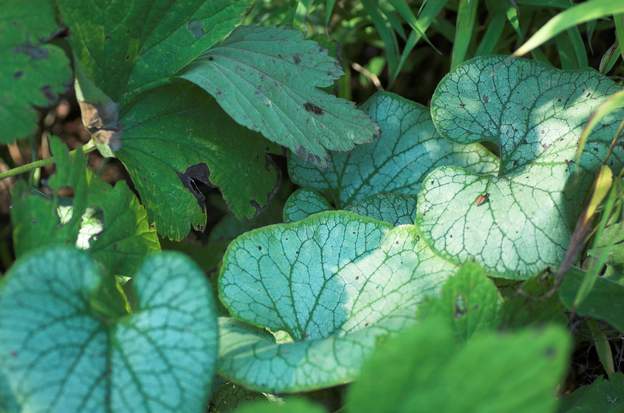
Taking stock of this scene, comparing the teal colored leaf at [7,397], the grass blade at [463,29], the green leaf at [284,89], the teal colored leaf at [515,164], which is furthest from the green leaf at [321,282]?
the grass blade at [463,29]

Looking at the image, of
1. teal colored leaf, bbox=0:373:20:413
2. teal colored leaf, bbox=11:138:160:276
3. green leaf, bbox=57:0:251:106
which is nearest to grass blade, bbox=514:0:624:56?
green leaf, bbox=57:0:251:106

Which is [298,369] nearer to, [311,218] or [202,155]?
[311,218]

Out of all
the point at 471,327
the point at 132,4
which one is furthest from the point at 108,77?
the point at 471,327

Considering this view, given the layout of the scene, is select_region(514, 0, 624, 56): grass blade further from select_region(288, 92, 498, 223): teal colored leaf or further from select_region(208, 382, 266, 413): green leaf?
select_region(208, 382, 266, 413): green leaf

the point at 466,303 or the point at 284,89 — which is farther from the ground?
the point at 284,89

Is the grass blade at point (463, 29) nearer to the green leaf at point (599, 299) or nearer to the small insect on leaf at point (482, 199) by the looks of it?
the small insect on leaf at point (482, 199)

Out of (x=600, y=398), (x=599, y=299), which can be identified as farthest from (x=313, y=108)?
(x=600, y=398)

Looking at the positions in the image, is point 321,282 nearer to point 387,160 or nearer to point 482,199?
point 482,199
